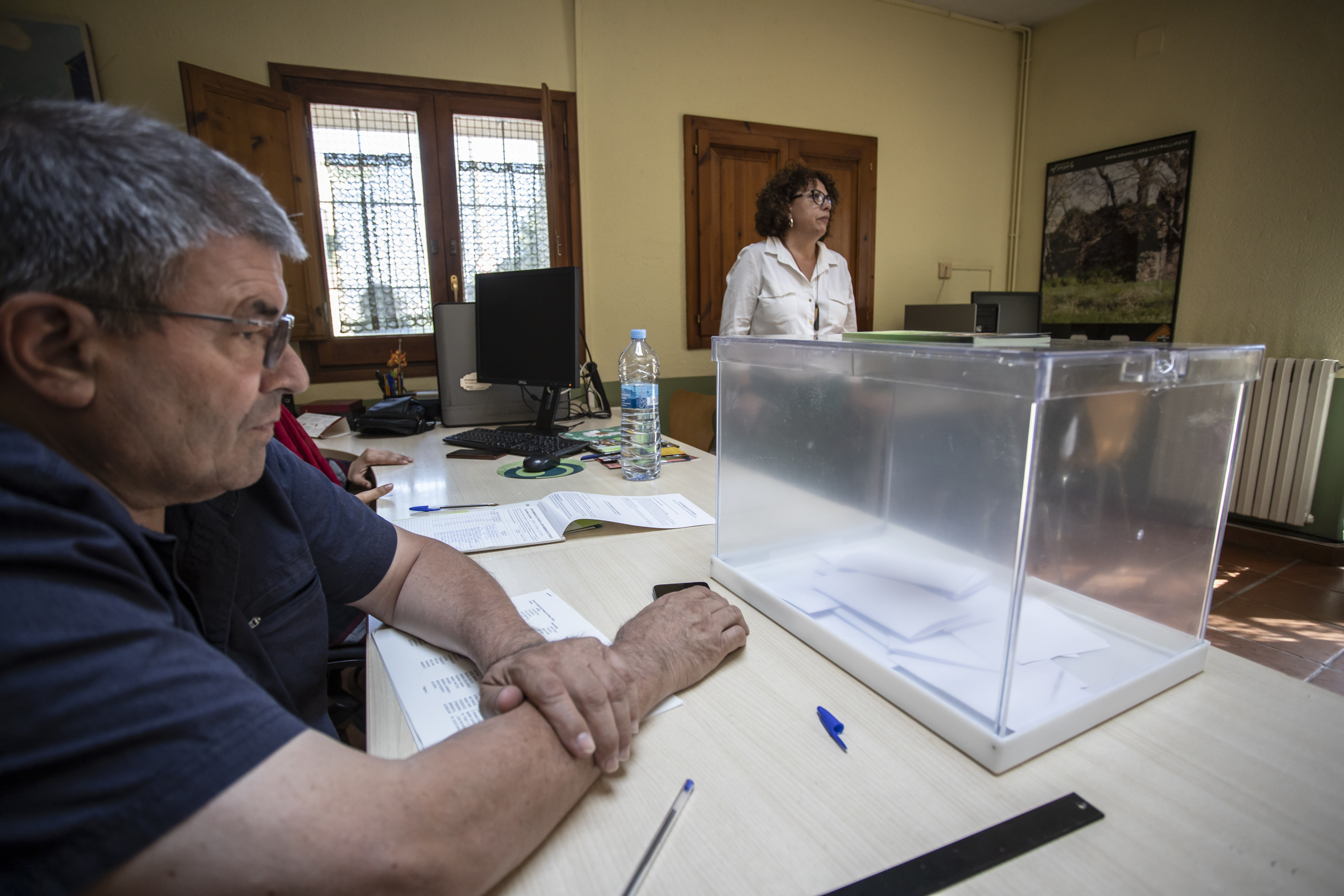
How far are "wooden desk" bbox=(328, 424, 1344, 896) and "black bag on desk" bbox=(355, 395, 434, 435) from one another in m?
1.66

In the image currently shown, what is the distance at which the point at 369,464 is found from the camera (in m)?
1.61

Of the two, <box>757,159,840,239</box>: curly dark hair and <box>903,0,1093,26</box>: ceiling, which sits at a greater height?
<box>903,0,1093,26</box>: ceiling

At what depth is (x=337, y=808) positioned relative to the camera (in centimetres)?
42

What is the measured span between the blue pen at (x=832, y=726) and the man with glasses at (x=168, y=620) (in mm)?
153

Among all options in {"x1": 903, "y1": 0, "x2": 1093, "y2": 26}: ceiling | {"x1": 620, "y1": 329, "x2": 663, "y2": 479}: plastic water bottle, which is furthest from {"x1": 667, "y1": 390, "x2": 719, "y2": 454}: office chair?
{"x1": 903, "y1": 0, "x2": 1093, "y2": 26}: ceiling

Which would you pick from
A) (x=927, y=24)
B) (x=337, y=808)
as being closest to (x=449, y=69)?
(x=927, y=24)

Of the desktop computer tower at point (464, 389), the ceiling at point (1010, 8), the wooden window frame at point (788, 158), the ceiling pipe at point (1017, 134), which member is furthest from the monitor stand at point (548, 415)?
the ceiling pipe at point (1017, 134)

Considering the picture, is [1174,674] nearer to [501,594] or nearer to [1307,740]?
[1307,740]

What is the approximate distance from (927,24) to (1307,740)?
14.7 feet

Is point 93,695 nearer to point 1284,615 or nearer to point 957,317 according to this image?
point 1284,615

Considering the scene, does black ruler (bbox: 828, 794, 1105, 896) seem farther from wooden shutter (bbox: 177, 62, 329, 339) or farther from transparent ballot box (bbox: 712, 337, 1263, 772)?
wooden shutter (bbox: 177, 62, 329, 339)

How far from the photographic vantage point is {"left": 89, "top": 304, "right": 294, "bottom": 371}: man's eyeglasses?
1.55ft

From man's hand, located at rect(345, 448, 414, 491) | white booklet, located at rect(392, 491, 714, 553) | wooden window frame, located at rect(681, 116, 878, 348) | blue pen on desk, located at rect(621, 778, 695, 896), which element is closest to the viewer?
blue pen on desk, located at rect(621, 778, 695, 896)

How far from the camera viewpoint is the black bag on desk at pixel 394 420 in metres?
2.25
